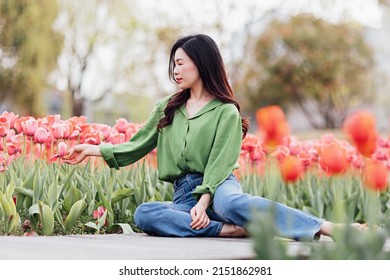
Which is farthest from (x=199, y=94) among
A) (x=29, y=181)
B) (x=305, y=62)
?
(x=305, y=62)

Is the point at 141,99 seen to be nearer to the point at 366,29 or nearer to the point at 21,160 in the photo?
the point at 366,29

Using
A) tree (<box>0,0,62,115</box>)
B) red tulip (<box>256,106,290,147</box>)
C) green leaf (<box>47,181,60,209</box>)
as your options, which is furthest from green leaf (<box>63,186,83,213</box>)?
tree (<box>0,0,62,115</box>)

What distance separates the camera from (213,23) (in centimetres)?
2122

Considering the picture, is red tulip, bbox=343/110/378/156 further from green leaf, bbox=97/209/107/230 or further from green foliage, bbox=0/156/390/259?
green leaf, bbox=97/209/107/230

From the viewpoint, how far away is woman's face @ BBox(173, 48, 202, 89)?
3109 mm

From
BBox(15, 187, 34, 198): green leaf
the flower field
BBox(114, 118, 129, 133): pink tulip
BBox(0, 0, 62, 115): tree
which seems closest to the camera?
the flower field

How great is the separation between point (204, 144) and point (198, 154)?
46 millimetres

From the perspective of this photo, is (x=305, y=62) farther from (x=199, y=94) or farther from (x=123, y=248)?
(x=123, y=248)

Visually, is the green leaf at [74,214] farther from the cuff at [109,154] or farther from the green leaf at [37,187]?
the cuff at [109,154]

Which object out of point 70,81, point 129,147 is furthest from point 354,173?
point 70,81

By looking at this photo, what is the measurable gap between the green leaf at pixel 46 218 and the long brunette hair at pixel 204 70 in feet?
1.90

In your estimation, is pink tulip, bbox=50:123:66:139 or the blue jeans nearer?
the blue jeans

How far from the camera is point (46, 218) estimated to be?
293 centimetres

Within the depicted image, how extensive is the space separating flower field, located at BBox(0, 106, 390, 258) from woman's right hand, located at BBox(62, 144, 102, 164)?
4 cm
